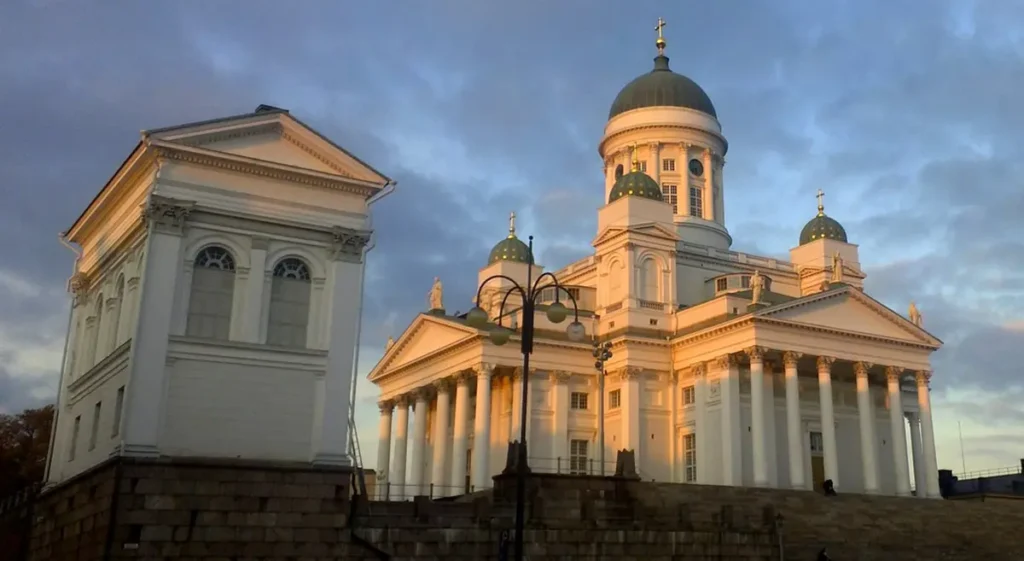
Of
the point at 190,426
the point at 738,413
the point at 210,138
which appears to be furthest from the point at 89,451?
the point at 738,413

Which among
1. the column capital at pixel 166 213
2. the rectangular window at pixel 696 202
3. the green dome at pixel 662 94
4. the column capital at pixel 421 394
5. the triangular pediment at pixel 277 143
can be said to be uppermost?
the green dome at pixel 662 94

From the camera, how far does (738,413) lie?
4681cm

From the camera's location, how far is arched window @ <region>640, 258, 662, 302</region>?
5216 centimetres

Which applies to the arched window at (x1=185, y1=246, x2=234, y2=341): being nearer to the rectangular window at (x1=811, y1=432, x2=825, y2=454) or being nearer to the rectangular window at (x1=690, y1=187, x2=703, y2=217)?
the rectangular window at (x1=811, y1=432, x2=825, y2=454)

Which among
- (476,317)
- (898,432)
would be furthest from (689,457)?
(476,317)

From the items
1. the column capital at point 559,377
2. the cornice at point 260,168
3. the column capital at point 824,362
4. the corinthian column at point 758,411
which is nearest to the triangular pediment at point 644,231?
the column capital at point 559,377

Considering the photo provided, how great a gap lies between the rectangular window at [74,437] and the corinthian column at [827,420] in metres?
31.5

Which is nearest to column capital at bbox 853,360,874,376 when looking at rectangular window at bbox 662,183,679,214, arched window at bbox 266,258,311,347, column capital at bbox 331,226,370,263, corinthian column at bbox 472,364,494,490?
rectangular window at bbox 662,183,679,214

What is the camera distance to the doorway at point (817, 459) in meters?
49.7

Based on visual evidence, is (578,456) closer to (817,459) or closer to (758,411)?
(758,411)

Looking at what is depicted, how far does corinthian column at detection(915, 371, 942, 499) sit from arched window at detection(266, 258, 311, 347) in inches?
1338

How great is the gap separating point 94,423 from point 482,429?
2293 centimetres

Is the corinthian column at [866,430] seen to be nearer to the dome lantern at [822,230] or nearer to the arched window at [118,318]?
the dome lantern at [822,230]

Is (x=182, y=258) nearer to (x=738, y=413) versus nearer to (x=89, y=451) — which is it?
(x=89, y=451)
